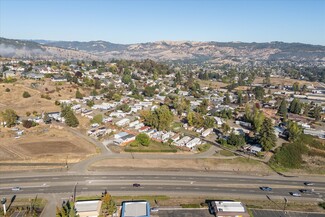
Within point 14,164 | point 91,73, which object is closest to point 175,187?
point 14,164

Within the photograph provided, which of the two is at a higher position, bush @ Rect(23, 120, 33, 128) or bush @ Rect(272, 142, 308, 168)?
bush @ Rect(23, 120, 33, 128)

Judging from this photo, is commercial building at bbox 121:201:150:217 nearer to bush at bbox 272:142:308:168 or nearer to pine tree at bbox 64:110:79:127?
bush at bbox 272:142:308:168

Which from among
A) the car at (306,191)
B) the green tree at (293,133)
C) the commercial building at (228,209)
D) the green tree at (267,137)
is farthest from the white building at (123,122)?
the car at (306,191)

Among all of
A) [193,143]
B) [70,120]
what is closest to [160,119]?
[193,143]

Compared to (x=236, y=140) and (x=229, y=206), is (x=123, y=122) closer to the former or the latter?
(x=236, y=140)

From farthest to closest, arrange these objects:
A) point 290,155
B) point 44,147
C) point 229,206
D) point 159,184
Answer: point 290,155 < point 44,147 < point 159,184 < point 229,206

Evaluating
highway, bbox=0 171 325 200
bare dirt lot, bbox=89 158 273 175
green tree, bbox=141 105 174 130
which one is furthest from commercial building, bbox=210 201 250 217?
green tree, bbox=141 105 174 130
